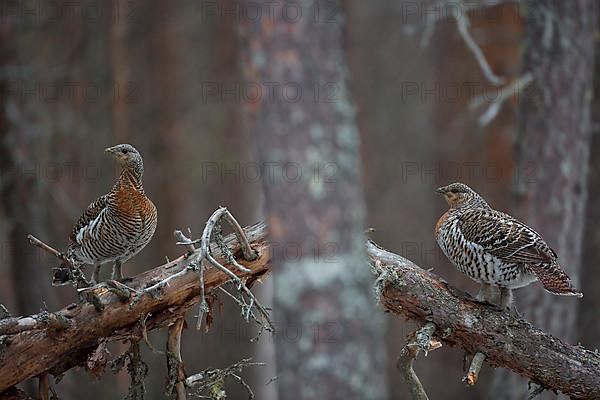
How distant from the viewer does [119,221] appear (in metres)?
5.62

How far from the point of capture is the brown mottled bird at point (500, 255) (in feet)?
17.1

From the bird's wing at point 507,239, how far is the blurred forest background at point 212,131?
4693mm

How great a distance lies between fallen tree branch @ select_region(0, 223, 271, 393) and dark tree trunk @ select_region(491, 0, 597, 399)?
3.63m

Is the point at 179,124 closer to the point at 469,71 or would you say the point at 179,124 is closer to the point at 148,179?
the point at 148,179

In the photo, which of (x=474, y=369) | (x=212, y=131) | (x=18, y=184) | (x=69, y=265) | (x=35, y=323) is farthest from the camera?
(x=212, y=131)

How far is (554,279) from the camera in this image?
5145mm

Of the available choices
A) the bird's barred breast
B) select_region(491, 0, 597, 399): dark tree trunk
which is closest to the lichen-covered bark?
the bird's barred breast

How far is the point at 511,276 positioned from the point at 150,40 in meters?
8.25

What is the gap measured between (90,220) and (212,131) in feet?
20.9

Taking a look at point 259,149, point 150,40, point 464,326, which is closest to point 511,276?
point 464,326

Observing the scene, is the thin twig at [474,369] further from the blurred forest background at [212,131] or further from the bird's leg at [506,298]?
the blurred forest background at [212,131]

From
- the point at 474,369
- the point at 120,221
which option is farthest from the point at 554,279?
the point at 120,221

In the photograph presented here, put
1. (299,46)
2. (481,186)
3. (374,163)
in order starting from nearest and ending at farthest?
(299,46) → (481,186) → (374,163)

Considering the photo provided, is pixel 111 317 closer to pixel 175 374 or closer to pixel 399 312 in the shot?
pixel 175 374
